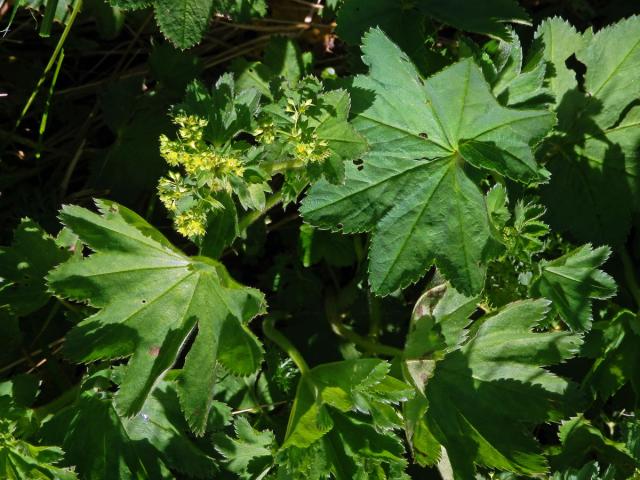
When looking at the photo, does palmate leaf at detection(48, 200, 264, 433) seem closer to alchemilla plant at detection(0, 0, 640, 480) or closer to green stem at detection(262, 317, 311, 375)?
alchemilla plant at detection(0, 0, 640, 480)

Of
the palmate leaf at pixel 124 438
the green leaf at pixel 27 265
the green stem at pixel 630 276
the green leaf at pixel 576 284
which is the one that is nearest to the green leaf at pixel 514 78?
the green leaf at pixel 576 284

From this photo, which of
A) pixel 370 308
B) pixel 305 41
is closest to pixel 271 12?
pixel 305 41

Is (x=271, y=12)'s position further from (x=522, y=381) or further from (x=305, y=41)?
(x=522, y=381)

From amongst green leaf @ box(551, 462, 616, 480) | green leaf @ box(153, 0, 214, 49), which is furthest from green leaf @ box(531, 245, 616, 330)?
green leaf @ box(153, 0, 214, 49)

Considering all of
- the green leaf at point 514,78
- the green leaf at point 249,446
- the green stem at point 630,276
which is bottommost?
the green leaf at point 249,446

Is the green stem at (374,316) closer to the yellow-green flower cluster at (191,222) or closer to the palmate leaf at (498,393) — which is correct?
the palmate leaf at (498,393)

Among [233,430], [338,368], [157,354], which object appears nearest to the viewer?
[157,354]
